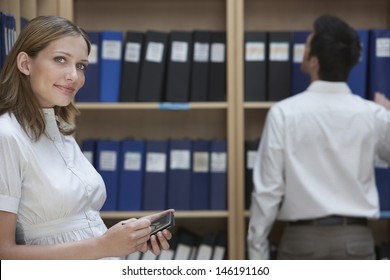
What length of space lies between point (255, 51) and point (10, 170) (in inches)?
→ 80.0

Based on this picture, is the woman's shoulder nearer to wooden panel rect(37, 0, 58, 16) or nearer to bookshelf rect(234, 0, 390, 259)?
wooden panel rect(37, 0, 58, 16)

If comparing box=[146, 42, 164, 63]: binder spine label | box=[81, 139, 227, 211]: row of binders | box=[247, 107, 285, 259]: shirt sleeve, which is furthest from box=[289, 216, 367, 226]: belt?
box=[146, 42, 164, 63]: binder spine label

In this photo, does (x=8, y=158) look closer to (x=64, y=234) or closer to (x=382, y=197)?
(x=64, y=234)

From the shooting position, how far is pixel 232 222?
3205 millimetres

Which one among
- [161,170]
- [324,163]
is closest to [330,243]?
[324,163]

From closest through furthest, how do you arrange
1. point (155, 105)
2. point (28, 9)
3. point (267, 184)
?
point (28, 9), point (267, 184), point (155, 105)

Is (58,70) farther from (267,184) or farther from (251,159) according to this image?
(251,159)

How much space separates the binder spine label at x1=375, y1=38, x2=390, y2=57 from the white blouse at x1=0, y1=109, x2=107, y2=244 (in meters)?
2.05

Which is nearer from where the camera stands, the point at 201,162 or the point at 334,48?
the point at 334,48

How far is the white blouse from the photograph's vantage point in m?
1.33

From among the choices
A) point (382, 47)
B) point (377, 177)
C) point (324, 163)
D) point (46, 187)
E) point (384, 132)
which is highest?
point (382, 47)

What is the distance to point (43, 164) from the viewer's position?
54.2 inches

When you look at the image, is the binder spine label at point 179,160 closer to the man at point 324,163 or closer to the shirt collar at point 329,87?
the man at point 324,163
